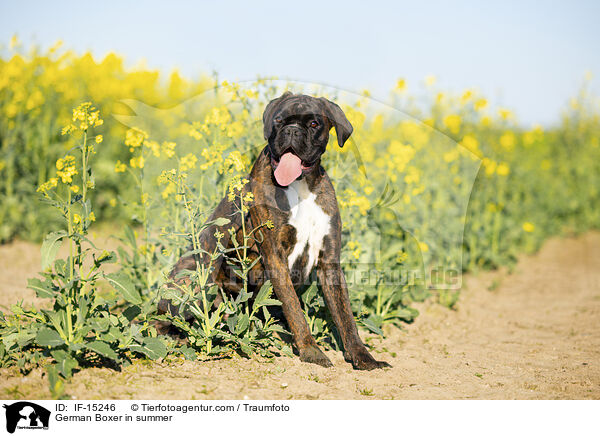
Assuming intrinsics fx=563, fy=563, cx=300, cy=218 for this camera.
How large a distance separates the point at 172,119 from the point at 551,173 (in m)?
7.58

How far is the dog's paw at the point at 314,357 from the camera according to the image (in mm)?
3650

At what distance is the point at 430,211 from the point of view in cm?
675

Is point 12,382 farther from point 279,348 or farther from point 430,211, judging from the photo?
point 430,211

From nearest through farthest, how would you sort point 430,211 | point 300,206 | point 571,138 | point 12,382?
point 12,382 < point 300,206 < point 430,211 < point 571,138

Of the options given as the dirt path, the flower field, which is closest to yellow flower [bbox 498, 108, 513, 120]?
the flower field

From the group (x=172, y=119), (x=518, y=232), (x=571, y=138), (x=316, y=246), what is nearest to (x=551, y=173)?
(x=571, y=138)

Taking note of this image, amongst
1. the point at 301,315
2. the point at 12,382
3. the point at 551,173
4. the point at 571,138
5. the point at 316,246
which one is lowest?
the point at 12,382

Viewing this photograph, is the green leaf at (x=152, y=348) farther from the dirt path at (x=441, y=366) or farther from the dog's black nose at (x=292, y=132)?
the dog's black nose at (x=292, y=132)

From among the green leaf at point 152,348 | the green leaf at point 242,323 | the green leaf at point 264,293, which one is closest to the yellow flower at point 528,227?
the green leaf at point 264,293

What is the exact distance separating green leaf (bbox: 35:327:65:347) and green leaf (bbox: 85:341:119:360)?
15 cm

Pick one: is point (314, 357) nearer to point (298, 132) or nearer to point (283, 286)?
point (283, 286)

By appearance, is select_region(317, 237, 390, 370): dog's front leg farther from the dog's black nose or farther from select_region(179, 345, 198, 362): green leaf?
select_region(179, 345, 198, 362): green leaf

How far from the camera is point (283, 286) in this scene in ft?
12.0
